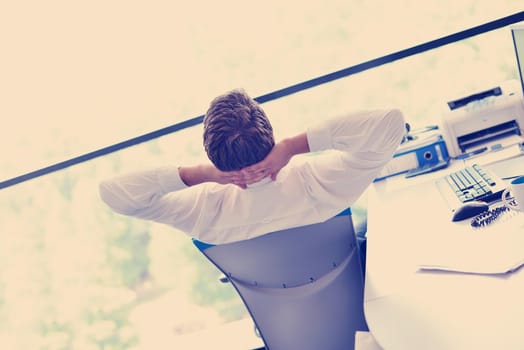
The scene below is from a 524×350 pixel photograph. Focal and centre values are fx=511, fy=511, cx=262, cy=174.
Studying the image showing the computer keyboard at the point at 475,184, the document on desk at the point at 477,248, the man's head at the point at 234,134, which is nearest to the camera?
the document on desk at the point at 477,248

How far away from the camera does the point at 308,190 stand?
4.09 feet

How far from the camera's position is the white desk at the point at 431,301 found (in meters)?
0.84

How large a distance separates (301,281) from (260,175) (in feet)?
0.98

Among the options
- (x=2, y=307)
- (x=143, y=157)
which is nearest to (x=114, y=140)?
(x=143, y=157)

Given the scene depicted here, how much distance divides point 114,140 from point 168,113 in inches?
11.2

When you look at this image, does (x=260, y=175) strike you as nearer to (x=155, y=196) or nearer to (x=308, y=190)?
(x=308, y=190)

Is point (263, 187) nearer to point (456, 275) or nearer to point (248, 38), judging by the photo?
point (456, 275)

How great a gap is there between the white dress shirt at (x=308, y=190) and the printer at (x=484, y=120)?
2.63 feet

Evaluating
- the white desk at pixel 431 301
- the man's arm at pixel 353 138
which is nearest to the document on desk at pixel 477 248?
the white desk at pixel 431 301

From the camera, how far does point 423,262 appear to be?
1146 millimetres

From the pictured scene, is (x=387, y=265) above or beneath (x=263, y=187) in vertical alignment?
beneath

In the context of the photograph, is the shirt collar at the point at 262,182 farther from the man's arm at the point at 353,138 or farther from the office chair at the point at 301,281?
the office chair at the point at 301,281

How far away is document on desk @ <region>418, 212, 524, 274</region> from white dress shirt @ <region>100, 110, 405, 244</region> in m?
0.22

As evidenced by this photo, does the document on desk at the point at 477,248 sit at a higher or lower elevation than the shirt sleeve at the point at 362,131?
lower
